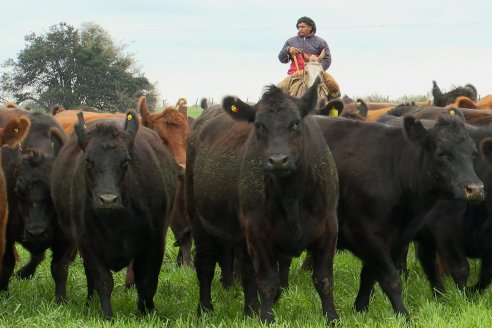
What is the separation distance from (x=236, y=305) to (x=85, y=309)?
1.29 m

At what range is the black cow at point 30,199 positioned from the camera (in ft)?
27.6

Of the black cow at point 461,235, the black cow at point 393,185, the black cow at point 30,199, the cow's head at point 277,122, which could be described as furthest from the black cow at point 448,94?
the cow's head at point 277,122

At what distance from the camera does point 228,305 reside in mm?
7895

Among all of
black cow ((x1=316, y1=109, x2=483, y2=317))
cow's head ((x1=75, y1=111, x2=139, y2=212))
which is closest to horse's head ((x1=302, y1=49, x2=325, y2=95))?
black cow ((x1=316, y1=109, x2=483, y2=317))

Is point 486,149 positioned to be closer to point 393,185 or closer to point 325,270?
point 393,185

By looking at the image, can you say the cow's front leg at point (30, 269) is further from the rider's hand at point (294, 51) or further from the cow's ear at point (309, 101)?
the rider's hand at point (294, 51)

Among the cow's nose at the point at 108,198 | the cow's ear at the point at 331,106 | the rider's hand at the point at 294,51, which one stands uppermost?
the rider's hand at the point at 294,51

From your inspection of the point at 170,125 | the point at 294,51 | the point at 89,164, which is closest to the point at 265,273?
the point at 89,164

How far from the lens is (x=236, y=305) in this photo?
7.77 m

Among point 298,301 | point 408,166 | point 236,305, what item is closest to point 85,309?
point 236,305

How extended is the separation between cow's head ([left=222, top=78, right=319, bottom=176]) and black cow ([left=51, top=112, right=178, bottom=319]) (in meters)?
1.02

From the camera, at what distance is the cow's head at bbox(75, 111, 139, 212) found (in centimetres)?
677

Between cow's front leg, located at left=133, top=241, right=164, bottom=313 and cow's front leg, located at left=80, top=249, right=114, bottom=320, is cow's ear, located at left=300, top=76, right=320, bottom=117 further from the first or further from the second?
cow's front leg, located at left=80, top=249, right=114, bottom=320

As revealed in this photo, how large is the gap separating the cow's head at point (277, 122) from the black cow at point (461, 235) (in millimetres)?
1937
